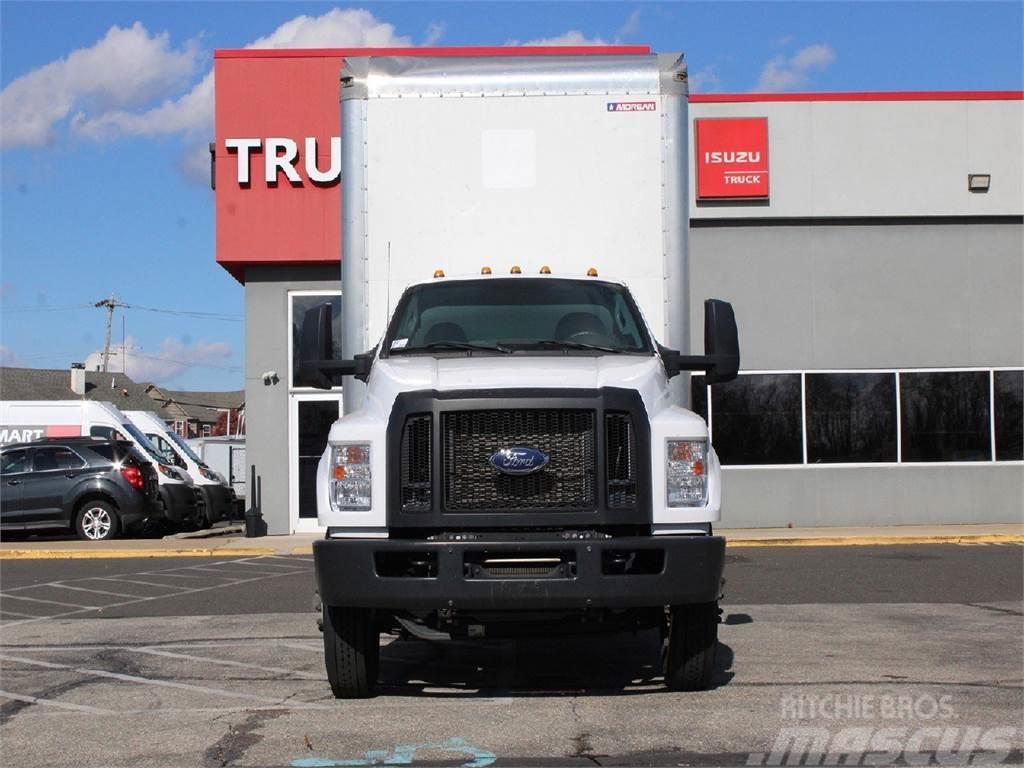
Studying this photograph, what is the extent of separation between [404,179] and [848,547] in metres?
12.2

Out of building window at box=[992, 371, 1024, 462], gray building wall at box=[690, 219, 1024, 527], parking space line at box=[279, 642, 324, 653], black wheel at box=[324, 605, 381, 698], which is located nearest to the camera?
black wheel at box=[324, 605, 381, 698]

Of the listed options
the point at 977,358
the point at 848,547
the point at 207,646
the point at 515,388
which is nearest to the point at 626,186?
the point at 515,388

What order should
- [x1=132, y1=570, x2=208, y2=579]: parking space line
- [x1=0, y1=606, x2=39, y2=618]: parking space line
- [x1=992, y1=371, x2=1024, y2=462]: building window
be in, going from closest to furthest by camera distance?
[x1=0, y1=606, x2=39, y2=618]: parking space line
[x1=132, y1=570, x2=208, y2=579]: parking space line
[x1=992, y1=371, x2=1024, y2=462]: building window

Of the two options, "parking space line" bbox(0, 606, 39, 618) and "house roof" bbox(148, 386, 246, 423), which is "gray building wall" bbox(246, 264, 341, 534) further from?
"house roof" bbox(148, 386, 246, 423)

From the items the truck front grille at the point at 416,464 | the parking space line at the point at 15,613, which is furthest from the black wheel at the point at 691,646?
the parking space line at the point at 15,613

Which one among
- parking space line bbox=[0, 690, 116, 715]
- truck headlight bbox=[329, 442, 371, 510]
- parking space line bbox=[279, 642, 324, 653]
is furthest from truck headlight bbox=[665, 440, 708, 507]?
parking space line bbox=[279, 642, 324, 653]

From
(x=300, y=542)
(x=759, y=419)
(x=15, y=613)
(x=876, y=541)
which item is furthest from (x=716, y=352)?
(x=759, y=419)

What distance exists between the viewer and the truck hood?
7.07 m

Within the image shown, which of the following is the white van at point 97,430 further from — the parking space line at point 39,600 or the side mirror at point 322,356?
the side mirror at point 322,356

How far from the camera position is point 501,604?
671 centimetres

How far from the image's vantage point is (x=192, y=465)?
25750mm

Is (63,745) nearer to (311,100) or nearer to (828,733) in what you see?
(828,733)

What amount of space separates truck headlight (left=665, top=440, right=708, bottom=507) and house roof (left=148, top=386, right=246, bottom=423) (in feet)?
248

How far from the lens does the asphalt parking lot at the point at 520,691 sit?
246 inches
